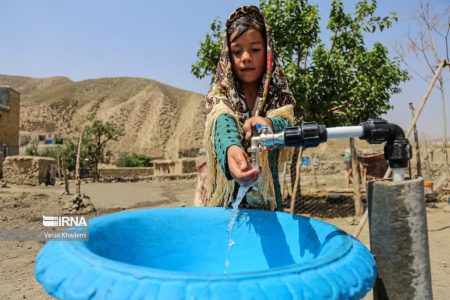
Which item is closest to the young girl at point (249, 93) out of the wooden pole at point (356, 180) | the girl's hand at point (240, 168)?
the girl's hand at point (240, 168)

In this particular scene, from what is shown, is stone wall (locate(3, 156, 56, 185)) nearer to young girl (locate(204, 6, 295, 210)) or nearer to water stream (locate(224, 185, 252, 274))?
young girl (locate(204, 6, 295, 210))

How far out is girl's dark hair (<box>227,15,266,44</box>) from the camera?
5.33 feet

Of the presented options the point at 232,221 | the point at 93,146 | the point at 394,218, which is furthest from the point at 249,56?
the point at 93,146

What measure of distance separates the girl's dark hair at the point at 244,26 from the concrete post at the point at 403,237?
945mm

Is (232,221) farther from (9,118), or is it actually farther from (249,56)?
(9,118)

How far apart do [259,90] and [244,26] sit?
0.93ft

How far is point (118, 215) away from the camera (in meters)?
1.36

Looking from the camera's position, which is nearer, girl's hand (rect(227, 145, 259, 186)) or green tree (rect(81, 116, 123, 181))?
girl's hand (rect(227, 145, 259, 186))

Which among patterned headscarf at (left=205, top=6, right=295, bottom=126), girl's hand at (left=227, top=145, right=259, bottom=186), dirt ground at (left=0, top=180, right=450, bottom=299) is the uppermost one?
patterned headscarf at (left=205, top=6, right=295, bottom=126)

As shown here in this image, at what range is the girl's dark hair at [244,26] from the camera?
1624mm

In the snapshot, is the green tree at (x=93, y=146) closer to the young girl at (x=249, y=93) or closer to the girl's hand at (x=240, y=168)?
the young girl at (x=249, y=93)

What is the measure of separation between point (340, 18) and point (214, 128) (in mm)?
7224

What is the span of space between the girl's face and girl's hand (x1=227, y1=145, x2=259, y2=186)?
0.62 metres

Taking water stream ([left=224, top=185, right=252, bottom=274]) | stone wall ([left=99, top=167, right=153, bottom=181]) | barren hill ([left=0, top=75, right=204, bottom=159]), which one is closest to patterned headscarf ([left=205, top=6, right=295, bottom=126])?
water stream ([left=224, top=185, right=252, bottom=274])
